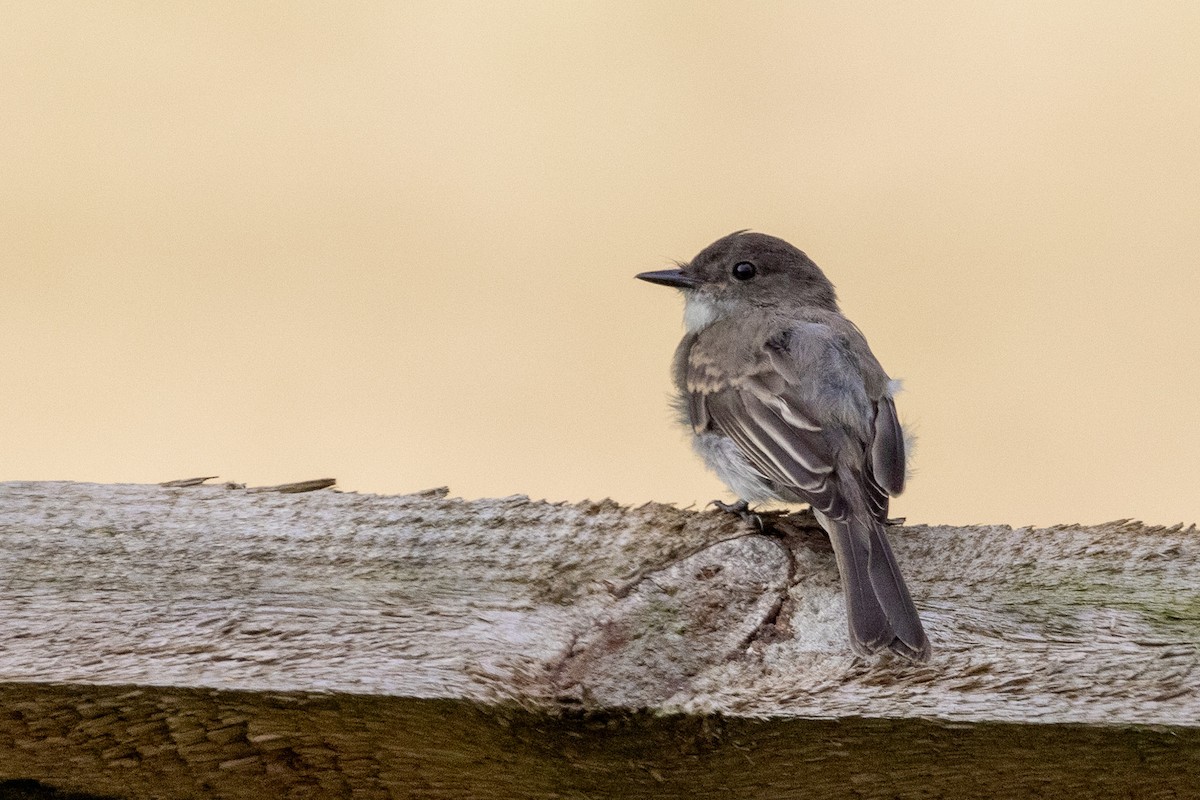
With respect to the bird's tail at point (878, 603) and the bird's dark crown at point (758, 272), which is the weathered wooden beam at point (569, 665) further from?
the bird's dark crown at point (758, 272)

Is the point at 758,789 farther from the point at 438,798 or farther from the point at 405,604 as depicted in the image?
the point at 405,604

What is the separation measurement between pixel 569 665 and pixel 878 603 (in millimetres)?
408

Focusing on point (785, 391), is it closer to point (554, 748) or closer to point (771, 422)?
point (771, 422)

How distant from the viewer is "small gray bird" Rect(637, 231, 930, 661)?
11.3ft

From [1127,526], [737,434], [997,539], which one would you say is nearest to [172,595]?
[997,539]

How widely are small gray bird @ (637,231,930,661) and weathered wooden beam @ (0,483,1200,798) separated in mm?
370

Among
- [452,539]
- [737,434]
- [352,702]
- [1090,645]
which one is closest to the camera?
[352,702]

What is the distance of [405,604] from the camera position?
1.89 meters

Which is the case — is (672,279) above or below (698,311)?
above

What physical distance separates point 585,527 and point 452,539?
0.69 feet

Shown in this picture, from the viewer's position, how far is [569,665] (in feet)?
5.56

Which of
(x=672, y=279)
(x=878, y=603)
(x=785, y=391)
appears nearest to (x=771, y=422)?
(x=785, y=391)

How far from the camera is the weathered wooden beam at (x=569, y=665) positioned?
1567mm

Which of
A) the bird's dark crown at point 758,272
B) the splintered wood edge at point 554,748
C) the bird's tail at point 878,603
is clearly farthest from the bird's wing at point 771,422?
the splintered wood edge at point 554,748
